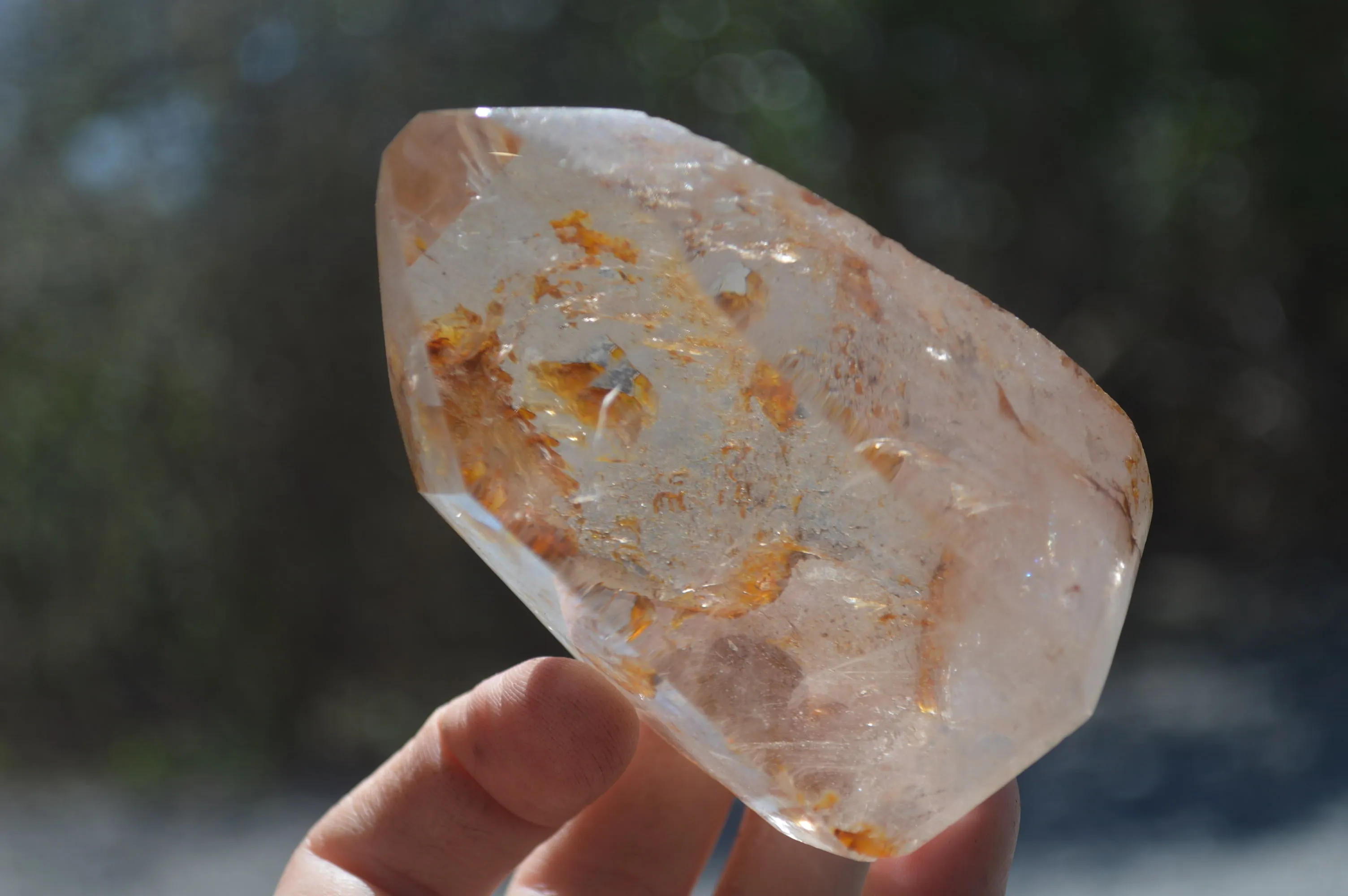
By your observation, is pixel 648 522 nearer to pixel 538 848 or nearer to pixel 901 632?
pixel 901 632

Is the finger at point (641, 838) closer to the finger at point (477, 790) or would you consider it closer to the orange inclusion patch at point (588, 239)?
the finger at point (477, 790)

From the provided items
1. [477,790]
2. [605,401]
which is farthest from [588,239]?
[477,790]

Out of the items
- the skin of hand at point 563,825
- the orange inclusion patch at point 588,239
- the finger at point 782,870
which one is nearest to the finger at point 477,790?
the skin of hand at point 563,825

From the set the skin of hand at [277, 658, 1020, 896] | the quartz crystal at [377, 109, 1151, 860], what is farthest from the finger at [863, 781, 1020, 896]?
the quartz crystal at [377, 109, 1151, 860]

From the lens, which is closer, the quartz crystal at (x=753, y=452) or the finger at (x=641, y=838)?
A: the quartz crystal at (x=753, y=452)

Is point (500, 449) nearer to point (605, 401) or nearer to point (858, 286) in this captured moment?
→ point (605, 401)

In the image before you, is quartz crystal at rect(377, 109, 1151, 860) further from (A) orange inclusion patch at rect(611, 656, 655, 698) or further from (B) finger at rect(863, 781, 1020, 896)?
(B) finger at rect(863, 781, 1020, 896)

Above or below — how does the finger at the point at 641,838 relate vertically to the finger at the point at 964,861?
below

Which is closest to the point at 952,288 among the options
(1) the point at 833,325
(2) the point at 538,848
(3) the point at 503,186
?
(1) the point at 833,325
